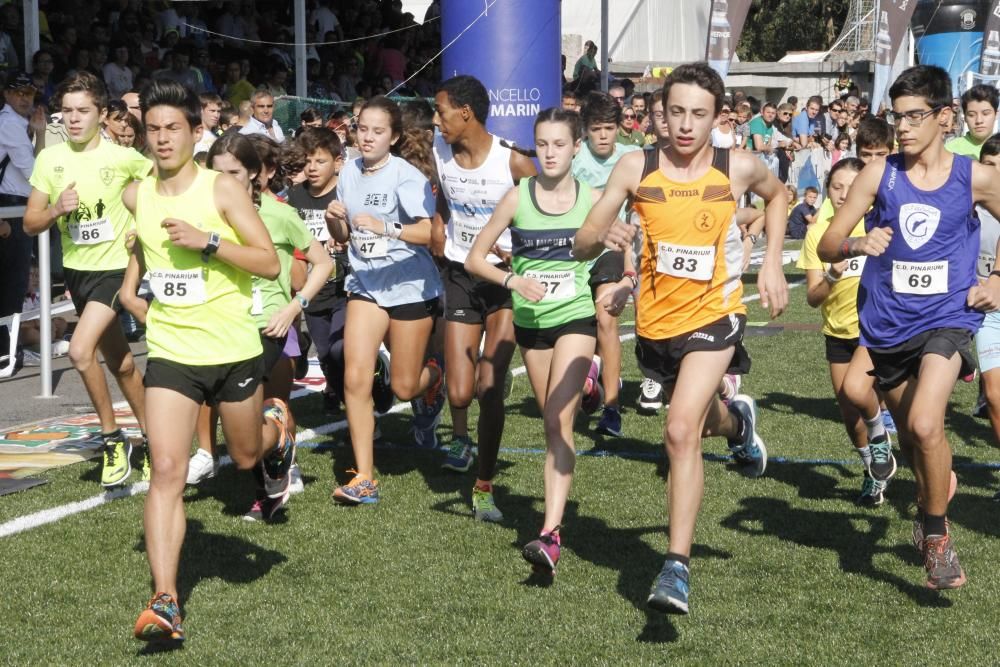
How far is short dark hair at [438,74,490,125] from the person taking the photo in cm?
720

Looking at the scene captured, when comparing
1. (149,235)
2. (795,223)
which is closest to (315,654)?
(149,235)

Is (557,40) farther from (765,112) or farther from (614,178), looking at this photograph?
(765,112)

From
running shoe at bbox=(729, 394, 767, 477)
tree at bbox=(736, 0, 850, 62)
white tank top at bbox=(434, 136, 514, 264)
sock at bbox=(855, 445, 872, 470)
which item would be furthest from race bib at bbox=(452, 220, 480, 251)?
tree at bbox=(736, 0, 850, 62)

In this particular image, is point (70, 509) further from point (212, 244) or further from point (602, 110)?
point (602, 110)

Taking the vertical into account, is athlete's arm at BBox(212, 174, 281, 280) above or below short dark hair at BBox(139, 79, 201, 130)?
below

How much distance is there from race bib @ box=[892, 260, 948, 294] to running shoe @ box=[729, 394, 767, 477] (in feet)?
6.47

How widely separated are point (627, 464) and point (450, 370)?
134 cm

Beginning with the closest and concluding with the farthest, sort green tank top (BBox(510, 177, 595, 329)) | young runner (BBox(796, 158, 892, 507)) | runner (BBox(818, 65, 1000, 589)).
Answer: runner (BBox(818, 65, 1000, 589)) < green tank top (BBox(510, 177, 595, 329)) < young runner (BBox(796, 158, 892, 507))

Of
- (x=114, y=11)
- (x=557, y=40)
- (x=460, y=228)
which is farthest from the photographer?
(x=114, y=11)

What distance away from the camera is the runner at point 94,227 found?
24.5 ft

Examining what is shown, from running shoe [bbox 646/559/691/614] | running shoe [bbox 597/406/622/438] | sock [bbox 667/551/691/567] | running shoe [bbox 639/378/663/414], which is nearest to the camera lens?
running shoe [bbox 646/559/691/614]

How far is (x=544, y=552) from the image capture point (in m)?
5.66

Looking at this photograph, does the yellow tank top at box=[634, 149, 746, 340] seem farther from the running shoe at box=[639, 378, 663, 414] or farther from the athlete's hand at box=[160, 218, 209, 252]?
the running shoe at box=[639, 378, 663, 414]

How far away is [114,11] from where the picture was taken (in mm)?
17141
